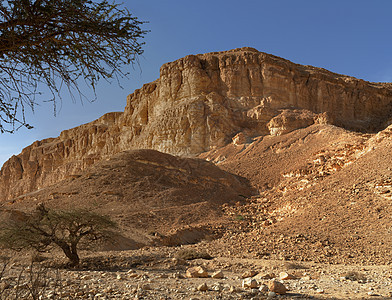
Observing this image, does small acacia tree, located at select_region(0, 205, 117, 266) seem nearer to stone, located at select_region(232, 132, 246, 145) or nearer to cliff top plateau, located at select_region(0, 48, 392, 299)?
cliff top plateau, located at select_region(0, 48, 392, 299)

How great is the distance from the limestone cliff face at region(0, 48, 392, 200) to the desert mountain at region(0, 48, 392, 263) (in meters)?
0.19

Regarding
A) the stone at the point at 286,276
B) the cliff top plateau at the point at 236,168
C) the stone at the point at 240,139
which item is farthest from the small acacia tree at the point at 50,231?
the stone at the point at 240,139

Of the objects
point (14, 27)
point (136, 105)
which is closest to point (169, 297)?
point (14, 27)

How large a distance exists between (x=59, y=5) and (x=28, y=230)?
8.33m

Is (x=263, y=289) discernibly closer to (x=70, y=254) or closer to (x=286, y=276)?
(x=286, y=276)

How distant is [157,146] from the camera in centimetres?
4947

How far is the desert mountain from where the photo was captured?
46.2 feet

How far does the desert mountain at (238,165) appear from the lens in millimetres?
14078

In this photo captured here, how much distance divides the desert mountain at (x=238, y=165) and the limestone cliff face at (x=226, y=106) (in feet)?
0.63

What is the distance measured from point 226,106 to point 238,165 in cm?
1404

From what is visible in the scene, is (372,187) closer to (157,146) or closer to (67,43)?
(67,43)

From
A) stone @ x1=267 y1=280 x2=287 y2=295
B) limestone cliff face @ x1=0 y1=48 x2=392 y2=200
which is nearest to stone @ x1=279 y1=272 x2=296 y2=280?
stone @ x1=267 y1=280 x2=287 y2=295

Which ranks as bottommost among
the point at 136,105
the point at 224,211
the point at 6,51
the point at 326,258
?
the point at 326,258

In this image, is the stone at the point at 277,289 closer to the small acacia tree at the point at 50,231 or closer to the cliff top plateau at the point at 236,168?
the cliff top plateau at the point at 236,168
